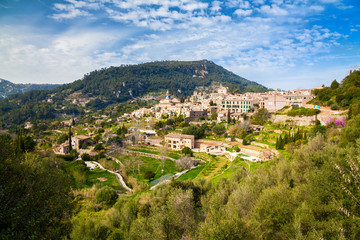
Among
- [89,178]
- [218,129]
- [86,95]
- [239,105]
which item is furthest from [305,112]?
[86,95]

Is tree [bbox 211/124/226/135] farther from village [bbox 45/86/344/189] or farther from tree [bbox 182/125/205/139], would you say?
tree [bbox 182/125/205/139]

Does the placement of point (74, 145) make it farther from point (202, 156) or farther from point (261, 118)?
point (261, 118)

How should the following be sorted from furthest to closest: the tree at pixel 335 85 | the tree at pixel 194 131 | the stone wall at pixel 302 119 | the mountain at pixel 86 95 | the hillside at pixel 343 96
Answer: the mountain at pixel 86 95 < the tree at pixel 194 131 < the tree at pixel 335 85 < the stone wall at pixel 302 119 < the hillside at pixel 343 96

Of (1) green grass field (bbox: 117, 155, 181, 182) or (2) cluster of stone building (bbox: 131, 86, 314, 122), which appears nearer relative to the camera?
(1) green grass field (bbox: 117, 155, 181, 182)

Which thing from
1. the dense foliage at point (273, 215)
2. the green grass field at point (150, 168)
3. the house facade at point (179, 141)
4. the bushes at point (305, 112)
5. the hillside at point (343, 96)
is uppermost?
the hillside at point (343, 96)

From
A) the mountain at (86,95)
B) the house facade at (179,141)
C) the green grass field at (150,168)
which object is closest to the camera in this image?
→ the green grass field at (150,168)

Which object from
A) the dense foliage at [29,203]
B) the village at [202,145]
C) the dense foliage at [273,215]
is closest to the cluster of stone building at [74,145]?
the village at [202,145]

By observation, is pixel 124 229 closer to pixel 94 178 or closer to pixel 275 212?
pixel 275 212

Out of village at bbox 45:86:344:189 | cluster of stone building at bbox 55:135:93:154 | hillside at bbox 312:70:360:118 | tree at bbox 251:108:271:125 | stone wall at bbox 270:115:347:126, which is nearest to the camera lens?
village at bbox 45:86:344:189

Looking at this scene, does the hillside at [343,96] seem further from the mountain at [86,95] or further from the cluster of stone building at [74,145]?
the mountain at [86,95]

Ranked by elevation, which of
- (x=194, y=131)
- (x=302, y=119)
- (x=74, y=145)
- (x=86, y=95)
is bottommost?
(x=74, y=145)

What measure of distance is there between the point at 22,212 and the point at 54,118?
5036 inches

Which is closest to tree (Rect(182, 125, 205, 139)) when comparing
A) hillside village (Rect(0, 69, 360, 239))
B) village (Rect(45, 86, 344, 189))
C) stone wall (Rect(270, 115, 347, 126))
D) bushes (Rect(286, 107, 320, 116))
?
village (Rect(45, 86, 344, 189))

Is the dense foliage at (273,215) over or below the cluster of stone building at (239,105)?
below
